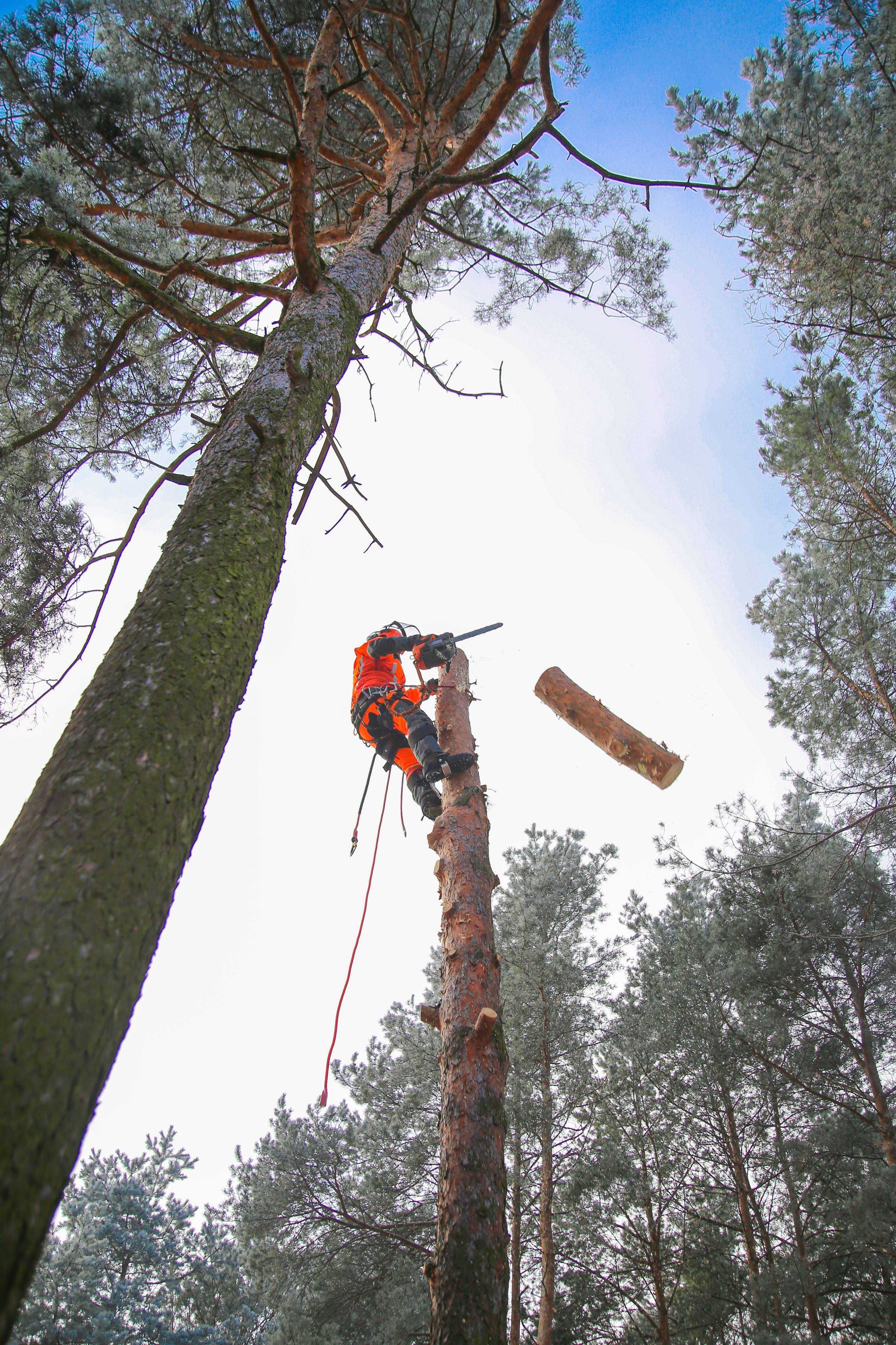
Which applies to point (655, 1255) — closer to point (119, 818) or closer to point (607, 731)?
point (607, 731)

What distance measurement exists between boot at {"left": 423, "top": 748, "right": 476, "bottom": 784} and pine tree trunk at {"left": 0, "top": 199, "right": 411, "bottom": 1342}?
2890 mm

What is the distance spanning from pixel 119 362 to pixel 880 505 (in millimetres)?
6512

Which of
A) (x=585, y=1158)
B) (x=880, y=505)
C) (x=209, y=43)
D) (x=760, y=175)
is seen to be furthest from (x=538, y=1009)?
(x=209, y=43)

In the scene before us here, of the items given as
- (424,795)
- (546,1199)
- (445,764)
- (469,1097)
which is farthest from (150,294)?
(546,1199)

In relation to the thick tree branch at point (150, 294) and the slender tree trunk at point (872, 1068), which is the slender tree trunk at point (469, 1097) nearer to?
the thick tree branch at point (150, 294)

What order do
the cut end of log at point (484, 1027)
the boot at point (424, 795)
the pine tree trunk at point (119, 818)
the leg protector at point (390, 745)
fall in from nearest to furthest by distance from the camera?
the pine tree trunk at point (119, 818) → the cut end of log at point (484, 1027) → the boot at point (424, 795) → the leg protector at point (390, 745)

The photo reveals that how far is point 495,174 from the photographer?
3.43 m

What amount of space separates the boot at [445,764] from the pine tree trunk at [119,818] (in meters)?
2.89

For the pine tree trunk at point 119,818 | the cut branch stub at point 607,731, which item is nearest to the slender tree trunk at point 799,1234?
the cut branch stub at point 607,731

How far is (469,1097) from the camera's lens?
2.87 meters

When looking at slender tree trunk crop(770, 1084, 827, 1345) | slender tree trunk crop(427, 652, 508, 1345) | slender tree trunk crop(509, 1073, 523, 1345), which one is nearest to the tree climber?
slender tree trunk crop(427, 652, 508, 1345)

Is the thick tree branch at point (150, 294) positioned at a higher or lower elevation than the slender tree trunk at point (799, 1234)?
higher

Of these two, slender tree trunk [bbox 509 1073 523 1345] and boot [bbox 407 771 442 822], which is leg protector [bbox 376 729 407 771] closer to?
boot [bbox 407 771 442 822]

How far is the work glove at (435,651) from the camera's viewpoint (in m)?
5.32
